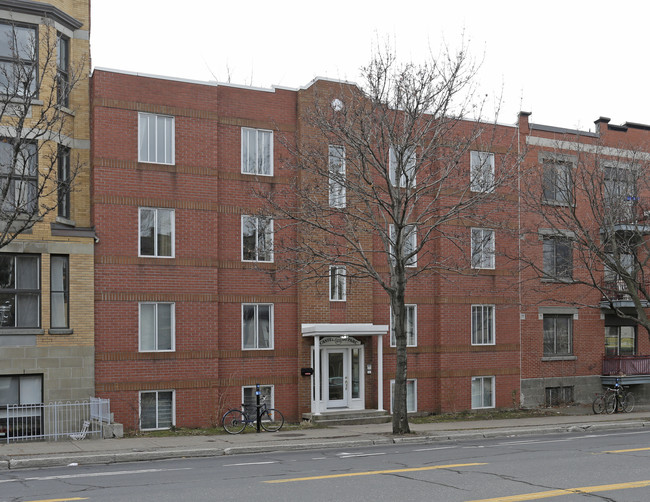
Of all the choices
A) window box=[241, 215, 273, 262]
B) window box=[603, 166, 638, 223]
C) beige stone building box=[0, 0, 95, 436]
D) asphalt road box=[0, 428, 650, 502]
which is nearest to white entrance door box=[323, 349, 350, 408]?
window box=[241, 215, 273, 262]

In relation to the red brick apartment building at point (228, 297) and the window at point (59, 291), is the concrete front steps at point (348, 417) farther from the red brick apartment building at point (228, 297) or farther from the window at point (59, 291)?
the window at point (59, 291)

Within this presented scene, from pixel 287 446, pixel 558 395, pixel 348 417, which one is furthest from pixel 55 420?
pixel 558 395

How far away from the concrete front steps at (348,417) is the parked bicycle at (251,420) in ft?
4.14

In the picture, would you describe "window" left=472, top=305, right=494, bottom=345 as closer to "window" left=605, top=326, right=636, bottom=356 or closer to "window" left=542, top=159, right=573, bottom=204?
"window" left=542, top=159, right=573, bottom=204

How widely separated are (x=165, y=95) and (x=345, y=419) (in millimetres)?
11411

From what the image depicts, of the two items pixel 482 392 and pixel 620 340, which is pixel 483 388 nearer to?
pixel 482 392

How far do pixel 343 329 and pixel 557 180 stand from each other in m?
10.7

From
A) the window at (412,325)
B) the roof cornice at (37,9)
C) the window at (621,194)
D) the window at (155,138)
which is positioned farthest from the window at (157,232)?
the window at (621,194)

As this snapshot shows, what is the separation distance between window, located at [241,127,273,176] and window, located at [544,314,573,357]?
12789 millimetres

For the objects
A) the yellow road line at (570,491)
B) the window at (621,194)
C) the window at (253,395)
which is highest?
the window at (621,194)

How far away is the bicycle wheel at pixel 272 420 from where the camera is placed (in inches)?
865

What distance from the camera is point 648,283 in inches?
1155

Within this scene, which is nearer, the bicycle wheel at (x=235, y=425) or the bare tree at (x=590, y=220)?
the bicycle wheel at (x=235, y=425)

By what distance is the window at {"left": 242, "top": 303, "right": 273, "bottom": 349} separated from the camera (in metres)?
24.5
